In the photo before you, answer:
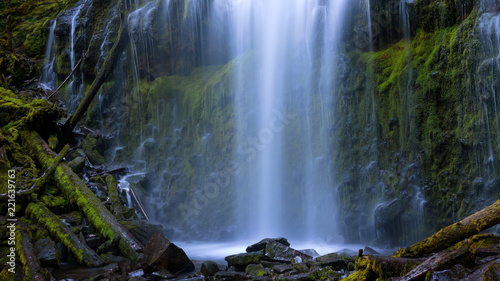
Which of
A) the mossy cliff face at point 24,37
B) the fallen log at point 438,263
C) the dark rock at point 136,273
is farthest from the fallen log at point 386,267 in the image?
the mossy cliff face at point 24,37

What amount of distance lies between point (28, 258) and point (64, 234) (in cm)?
143

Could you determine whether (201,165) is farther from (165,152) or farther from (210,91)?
(210,91)

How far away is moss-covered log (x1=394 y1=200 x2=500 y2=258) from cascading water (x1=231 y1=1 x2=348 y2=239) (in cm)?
557

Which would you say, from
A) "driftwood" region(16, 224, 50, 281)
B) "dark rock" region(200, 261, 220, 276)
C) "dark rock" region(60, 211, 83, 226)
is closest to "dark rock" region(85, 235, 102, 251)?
"dark rock" region(60, 211, 83, 226)

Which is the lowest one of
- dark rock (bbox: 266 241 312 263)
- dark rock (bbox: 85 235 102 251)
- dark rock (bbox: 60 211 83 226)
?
dark rock (bbox: 266 241 312 263)

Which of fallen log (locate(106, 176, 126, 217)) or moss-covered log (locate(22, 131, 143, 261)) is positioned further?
fallen log (locate(106, 176, 126, 217))

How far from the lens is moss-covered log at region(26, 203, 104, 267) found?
259 inches

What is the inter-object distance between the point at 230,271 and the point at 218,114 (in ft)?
21.8

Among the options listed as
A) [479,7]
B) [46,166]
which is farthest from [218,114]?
[479,7]

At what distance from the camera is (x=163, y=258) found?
6.13m

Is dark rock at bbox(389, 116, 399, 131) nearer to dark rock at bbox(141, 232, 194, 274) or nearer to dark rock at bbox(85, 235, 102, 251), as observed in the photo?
dark rock at bbox(141, 232, 194, 274)

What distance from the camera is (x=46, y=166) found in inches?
363

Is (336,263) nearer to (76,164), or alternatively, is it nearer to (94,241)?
(94,241)

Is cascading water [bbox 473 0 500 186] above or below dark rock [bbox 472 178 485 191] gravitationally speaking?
above
